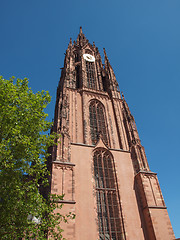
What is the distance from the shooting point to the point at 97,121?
2044 cm

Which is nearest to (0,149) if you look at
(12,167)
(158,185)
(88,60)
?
(12,167)

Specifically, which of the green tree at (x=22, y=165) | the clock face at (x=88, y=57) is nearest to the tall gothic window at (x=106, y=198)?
the green tree at (x=22, y=165)

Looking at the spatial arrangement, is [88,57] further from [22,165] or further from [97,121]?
[22,165]

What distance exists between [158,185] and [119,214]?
165 inches

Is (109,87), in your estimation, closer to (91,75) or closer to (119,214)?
(91,75)

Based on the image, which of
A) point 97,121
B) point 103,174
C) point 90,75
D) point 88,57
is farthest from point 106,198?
point 88,57

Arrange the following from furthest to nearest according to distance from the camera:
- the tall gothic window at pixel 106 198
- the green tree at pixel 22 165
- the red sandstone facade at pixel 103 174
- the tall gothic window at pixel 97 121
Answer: the tall gothic window at pixel 97 121, the tall gothic window at pixel 106 198, the red sandstone facade at pixel 103 174, the green tree at pixel 22 165

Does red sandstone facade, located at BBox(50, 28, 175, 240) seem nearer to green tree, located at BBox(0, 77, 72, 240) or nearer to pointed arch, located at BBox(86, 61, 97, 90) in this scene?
pointed arch, located at BBox(86, 61, 97, 90)

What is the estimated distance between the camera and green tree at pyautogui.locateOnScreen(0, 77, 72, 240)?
7.41 m

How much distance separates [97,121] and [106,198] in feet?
26.8

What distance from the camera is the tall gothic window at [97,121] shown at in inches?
754

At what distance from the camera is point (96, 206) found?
541 inches

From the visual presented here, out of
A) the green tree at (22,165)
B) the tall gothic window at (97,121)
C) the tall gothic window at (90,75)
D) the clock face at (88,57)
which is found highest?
the clock face at (88,57)

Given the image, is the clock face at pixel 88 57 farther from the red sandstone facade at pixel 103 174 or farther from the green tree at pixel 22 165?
the green tree at pixel 22 165
